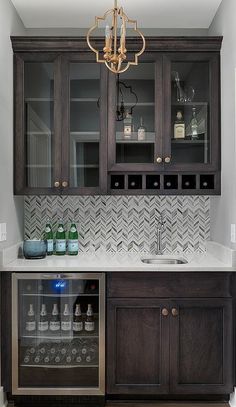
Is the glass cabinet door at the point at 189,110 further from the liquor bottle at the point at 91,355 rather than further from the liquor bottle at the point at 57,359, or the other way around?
the liquor bottle at the point at 57,359

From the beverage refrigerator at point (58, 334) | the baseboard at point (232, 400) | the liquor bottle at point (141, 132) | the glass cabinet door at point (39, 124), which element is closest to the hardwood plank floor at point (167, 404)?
the baseboard at point (232, 400)

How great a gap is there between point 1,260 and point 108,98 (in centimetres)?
137

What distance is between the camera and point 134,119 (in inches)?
115

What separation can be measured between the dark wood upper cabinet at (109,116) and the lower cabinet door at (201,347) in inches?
34.0

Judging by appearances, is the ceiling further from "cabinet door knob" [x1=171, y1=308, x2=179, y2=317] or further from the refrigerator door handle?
"cabinet door knob" [x1=171, y1=308, x2=179, y2=317]

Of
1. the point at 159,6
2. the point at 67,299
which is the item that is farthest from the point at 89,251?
the point at 159,6

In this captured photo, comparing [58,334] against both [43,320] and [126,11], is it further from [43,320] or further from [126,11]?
[126,11]

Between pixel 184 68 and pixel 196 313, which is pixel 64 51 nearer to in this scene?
pixel 184 68

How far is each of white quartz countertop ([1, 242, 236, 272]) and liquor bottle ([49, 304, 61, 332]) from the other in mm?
286

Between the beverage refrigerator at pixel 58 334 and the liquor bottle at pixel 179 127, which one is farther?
the liquor bottle at pixel 179 127

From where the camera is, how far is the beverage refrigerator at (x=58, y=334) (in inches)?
98.9

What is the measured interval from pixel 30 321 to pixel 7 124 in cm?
135

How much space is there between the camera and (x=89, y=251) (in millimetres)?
3229

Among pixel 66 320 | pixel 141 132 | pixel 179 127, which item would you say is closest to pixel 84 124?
pixel 141 132
